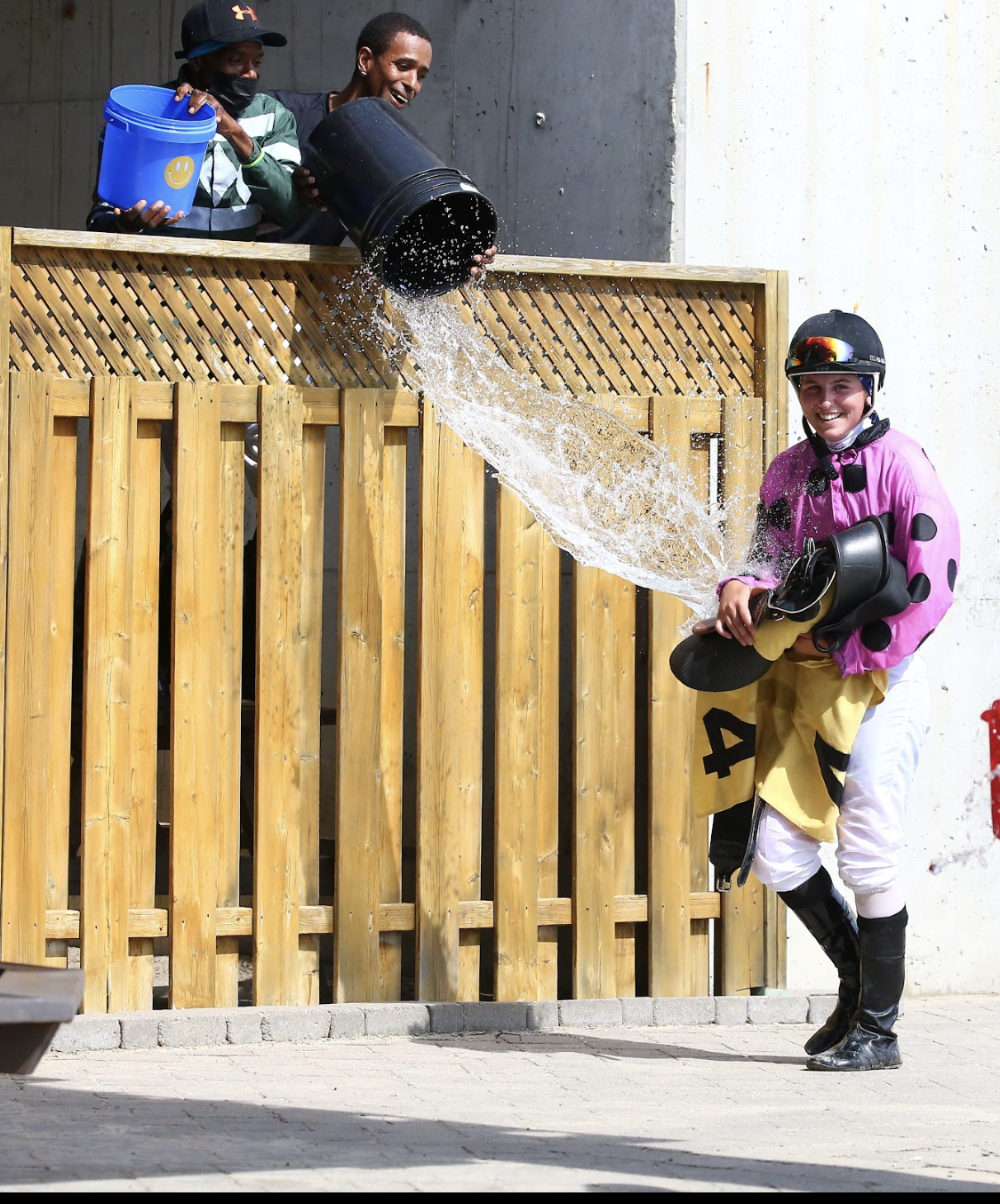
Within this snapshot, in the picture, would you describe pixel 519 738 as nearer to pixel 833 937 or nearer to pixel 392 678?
pixel 392 678

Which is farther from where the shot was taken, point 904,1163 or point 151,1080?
point 151,1080

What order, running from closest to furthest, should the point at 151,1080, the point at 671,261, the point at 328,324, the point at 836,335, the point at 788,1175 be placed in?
the point at 788,1175 < the point at 151,1080 < the point at 836,335 < the point at 328,324 < the point at 671,261

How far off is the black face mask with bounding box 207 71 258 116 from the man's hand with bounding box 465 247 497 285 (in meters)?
1.00

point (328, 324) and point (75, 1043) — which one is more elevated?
point (328, 324)

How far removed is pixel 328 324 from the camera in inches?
224

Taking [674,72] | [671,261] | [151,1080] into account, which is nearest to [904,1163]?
[151,1080]

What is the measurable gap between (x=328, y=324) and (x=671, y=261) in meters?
1.30

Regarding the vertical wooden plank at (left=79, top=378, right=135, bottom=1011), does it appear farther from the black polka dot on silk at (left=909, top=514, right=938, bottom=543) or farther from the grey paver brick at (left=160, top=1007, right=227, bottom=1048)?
the black polka dot on silk at (left=909, top=514, right=938, bottom=543)

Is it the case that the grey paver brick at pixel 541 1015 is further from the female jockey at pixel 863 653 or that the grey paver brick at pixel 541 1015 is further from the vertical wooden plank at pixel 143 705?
the vertical wooden plank at pixel 143 705

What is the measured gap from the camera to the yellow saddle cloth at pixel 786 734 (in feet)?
16.6

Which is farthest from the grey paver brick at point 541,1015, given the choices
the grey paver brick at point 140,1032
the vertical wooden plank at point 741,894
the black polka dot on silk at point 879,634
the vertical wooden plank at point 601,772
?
the black polka dot on silk at point 879,634

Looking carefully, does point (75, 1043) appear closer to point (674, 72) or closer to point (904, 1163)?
point (904, 1163)

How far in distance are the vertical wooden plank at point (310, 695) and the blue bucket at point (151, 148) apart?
32.9 inches

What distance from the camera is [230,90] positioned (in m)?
6.02
